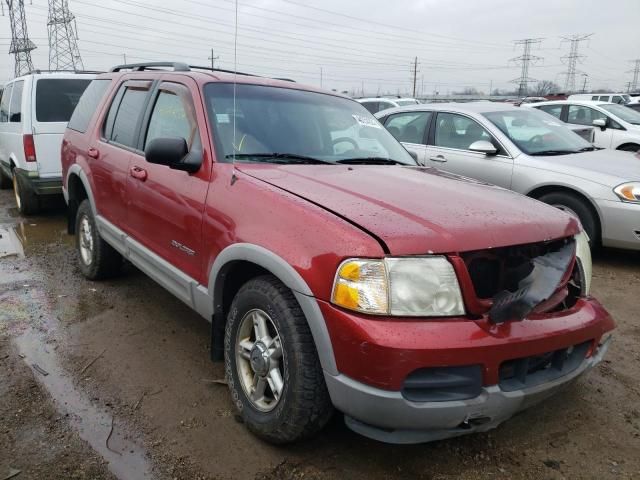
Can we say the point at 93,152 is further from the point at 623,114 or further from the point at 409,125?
the point at 623,114

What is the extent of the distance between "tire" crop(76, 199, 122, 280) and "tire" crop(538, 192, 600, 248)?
4.39 meters

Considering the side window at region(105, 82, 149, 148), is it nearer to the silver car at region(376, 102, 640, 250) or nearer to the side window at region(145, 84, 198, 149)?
the side window at region(145, 84, 198, 149)

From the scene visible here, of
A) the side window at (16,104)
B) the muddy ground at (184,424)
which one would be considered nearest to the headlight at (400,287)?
the muddy ground at (184,424)

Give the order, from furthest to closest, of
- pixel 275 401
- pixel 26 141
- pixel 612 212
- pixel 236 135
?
pixel 26 141, pixel 612 212, pixel 236 135, pixel 275 401

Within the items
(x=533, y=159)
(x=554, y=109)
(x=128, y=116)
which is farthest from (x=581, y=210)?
(x=554, y=109)

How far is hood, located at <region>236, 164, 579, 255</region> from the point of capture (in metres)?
2.14

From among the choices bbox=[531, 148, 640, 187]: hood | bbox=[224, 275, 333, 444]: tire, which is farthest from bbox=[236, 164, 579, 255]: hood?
bbox=[531, 148, 640, 187]: hood

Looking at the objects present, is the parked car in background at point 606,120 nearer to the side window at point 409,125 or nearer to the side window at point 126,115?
the side window at point 409,125

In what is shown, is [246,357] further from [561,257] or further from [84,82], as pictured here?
[84,82]

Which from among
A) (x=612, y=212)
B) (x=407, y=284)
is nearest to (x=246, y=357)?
(x=407, y=284)

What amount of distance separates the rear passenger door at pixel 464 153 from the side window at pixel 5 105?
Answer: 6.33 m

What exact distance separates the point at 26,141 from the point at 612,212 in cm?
686

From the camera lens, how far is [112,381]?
3.15 m

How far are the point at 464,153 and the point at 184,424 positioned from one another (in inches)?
189
